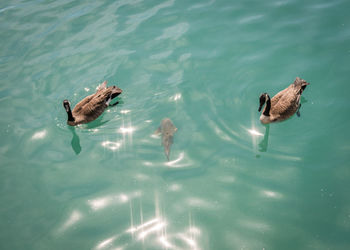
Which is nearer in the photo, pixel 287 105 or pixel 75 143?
pixel 287 105

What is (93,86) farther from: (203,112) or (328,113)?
(328,113)

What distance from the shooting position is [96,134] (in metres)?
7.80

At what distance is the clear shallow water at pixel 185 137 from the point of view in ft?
18.1

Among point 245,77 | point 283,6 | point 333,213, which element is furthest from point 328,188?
point 283,6

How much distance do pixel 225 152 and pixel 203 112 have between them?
63.1 inches

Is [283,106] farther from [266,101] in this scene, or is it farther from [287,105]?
[266,101]

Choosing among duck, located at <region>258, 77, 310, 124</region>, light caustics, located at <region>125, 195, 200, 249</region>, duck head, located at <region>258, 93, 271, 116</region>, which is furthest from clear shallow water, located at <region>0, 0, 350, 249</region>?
duck head, located at <region>258, 93, 271, 116</region>

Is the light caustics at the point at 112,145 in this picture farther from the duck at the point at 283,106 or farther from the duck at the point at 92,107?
the duck at the point at 283,106

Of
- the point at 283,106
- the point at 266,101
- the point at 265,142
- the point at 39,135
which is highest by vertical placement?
the point at 266,101

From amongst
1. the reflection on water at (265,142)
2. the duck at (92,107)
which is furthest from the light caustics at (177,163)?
the duck at (92,107)

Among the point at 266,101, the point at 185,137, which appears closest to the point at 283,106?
the point at 266,101

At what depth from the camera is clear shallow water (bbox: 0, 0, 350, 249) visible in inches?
218

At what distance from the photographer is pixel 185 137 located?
7.27 meters

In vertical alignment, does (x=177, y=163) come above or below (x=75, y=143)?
below
